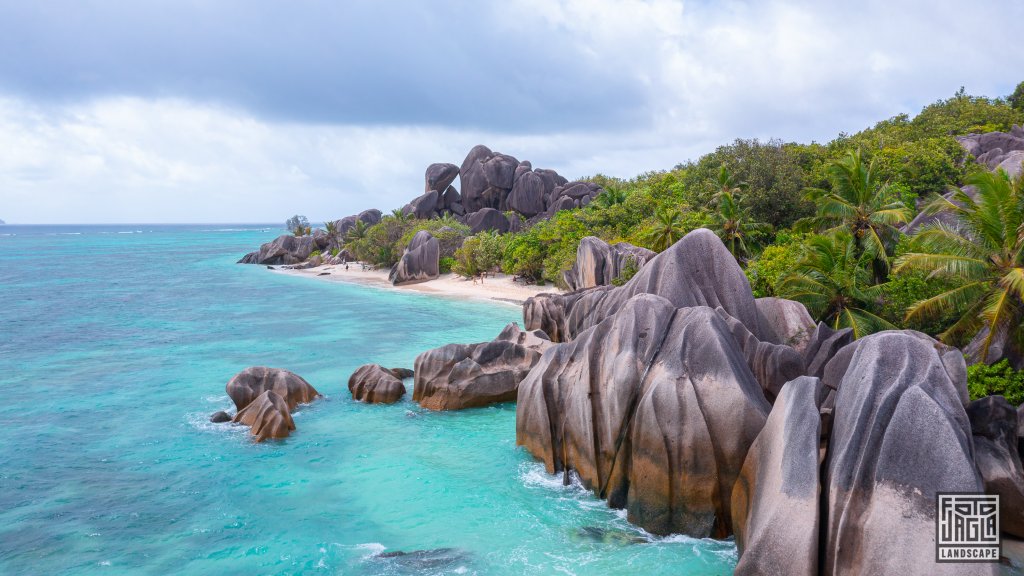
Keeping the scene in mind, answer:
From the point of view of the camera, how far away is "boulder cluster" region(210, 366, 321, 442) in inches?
716

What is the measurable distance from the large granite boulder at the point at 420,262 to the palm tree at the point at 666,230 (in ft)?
76.2

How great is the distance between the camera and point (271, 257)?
7994 centimetres

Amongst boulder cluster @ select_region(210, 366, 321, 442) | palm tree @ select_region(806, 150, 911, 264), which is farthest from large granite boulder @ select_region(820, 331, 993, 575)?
boulder cluster @ select_region(210, 366, 321, 442)

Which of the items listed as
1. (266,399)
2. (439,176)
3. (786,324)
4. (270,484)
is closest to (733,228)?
(786,324)

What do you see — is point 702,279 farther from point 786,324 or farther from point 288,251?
point 288,251

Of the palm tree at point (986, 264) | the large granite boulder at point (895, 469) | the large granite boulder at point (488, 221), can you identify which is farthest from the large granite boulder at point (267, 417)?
the large granite boulder at point (488, 221)

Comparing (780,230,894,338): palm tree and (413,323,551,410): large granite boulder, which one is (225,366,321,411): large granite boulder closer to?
(413,323,551,410): large granite boulder

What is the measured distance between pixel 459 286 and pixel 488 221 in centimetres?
2130

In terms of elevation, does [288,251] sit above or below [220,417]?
above

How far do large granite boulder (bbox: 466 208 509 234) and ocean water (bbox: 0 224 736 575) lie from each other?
125ft

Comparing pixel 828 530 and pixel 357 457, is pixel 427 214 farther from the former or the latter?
pixel 828 530

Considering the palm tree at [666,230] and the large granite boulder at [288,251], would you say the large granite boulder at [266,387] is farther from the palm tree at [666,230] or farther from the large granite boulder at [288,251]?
the large granite boulder at [288,251]

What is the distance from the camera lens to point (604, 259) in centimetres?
3297

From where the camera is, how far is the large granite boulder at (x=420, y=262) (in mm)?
53250
